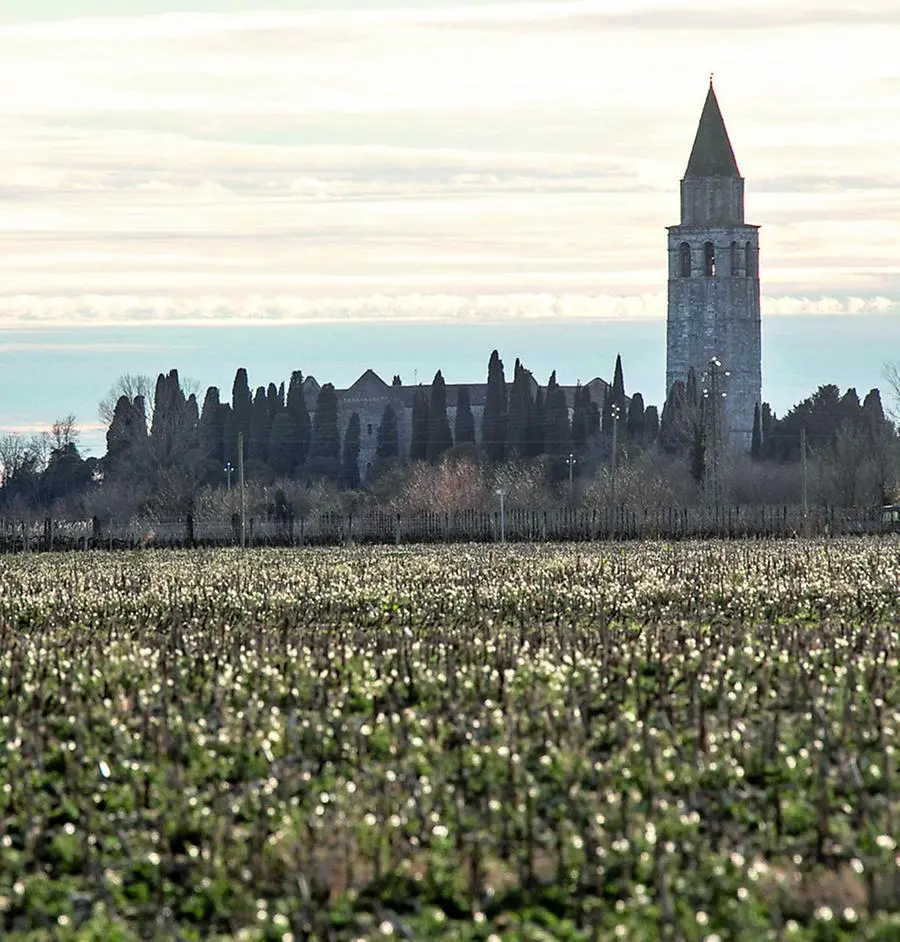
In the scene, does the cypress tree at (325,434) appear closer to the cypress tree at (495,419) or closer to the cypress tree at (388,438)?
the cypress tree at (388,438)

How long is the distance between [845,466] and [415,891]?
8362 cm

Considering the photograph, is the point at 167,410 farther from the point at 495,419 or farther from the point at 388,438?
the point at 495,419

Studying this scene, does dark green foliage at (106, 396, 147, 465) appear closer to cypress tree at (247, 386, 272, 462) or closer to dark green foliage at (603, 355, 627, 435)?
cypress tree at (247, 386, 272, 462)

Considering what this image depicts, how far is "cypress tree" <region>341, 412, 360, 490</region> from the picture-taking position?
133250 millimetres

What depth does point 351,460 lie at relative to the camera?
5310 inches

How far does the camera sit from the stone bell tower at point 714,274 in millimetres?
141625

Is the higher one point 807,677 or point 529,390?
point 529,390

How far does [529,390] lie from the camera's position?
130250 millimetres

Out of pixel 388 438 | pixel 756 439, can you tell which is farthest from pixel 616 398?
pixel 388 438

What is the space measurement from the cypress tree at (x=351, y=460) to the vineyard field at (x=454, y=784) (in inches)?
4333

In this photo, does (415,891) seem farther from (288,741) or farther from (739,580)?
(739,580)

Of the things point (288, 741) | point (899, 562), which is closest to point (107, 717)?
point (288, 741)

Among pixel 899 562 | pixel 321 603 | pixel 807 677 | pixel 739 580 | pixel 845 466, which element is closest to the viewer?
pixel 807 677

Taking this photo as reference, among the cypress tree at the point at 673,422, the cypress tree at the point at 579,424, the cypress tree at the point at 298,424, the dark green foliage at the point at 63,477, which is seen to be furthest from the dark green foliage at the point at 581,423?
the dark green foliage at the point at 63,477
